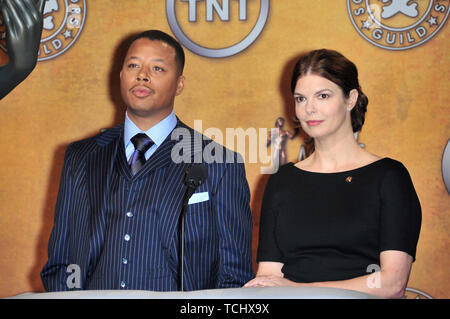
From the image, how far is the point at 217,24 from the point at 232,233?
1.25 metres

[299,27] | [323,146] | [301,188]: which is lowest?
[301,188]

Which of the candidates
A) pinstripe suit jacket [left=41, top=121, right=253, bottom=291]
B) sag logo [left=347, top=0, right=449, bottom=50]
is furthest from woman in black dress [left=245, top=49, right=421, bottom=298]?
sag logo [left=347, top=0, right=449, bottom=50]

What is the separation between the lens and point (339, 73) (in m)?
2.24

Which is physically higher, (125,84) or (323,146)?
(125,84)

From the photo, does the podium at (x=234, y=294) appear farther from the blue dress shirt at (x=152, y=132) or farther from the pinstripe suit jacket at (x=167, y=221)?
the blue dress shirt at (x=152, y=132)

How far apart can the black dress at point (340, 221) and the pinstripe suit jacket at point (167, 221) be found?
14cm

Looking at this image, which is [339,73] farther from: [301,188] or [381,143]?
[381,143]

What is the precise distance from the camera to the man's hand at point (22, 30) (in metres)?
1.17

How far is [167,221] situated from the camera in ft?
7.36

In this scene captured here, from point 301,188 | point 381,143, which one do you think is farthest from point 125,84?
point 381,143

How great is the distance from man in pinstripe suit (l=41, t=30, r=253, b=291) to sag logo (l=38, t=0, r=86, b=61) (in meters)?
0.82

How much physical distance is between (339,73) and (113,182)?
0.93 m

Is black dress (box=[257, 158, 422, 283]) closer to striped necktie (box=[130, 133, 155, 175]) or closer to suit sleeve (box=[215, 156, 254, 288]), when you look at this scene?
suit sleeve (box=[215, 156, 254, 288])
